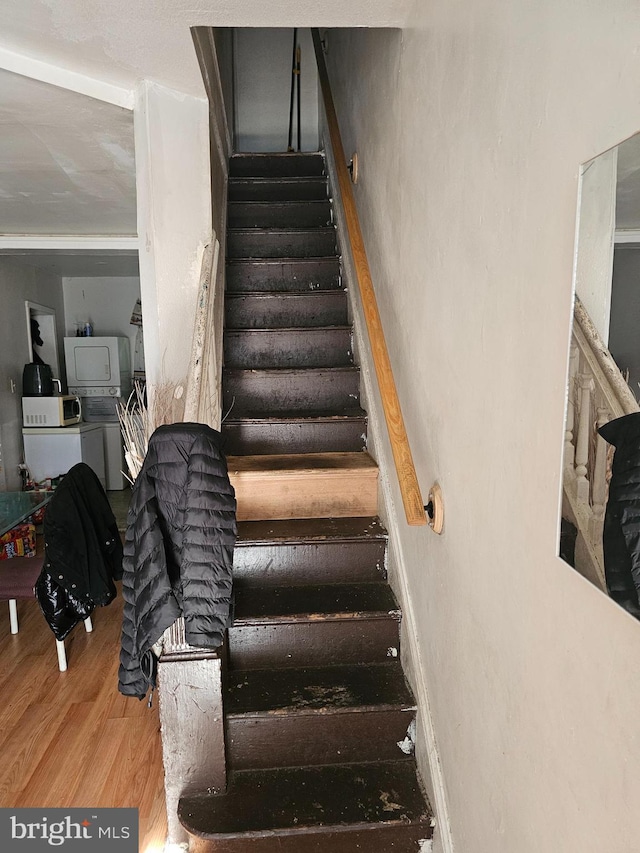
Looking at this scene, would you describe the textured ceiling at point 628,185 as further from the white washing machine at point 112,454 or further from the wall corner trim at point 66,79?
the white washing machine at point 112,454

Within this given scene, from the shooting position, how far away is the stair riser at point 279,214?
3.87 m

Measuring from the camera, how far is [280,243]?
374 centimetres

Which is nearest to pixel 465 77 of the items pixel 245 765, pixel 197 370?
pixel 197 370

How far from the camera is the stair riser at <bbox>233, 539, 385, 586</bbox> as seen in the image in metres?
2.37

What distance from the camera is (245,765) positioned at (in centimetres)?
199

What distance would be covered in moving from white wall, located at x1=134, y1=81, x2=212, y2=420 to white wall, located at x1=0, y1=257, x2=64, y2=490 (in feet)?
13.2

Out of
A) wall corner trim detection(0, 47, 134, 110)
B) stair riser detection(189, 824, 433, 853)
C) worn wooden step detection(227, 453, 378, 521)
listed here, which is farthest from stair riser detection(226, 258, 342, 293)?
stair riser detection(189, 824, 433, 853)

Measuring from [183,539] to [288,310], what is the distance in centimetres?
195

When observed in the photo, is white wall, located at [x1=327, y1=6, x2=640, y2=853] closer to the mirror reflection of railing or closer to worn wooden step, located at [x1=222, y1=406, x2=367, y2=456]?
the mirror reflection of railing

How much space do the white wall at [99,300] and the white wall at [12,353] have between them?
33.6 inches

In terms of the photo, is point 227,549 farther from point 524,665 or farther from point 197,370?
point 524,665

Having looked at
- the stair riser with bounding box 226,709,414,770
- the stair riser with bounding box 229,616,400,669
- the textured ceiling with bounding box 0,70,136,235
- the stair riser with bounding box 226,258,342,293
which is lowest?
the stair riser with bounding box 226,709,414,770

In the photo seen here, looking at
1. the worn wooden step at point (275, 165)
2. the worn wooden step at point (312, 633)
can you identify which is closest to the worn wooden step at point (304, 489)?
the worn wooden step at point (312, 633)

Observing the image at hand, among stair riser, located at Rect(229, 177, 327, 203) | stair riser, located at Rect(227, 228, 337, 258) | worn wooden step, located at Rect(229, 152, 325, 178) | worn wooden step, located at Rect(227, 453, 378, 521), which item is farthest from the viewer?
worn wooden step, located at Rect(229, 152, 325, 178)
